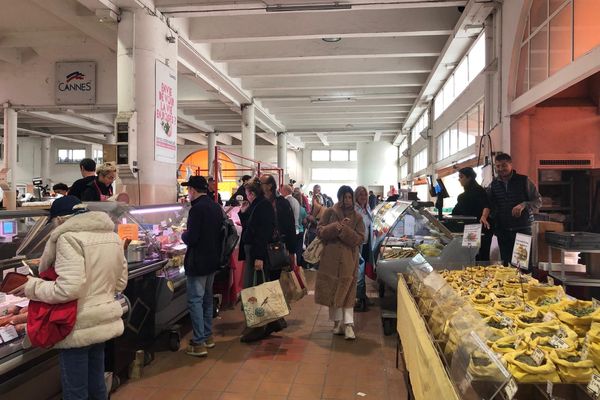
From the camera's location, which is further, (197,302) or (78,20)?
(78,20)

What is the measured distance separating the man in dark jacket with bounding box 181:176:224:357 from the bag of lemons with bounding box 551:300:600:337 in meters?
2.95

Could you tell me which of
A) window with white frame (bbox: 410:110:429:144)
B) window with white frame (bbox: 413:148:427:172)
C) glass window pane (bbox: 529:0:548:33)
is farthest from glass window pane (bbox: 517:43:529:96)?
window with white frame (bbox: 413:148:427:172)

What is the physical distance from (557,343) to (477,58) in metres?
7.53

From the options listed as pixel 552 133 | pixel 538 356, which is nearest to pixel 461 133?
pixel 552 133

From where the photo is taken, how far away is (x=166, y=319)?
454cm

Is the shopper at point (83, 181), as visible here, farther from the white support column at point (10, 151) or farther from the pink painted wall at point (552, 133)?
the white support column at point (10, 151)

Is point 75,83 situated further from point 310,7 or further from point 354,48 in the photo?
point 354,48

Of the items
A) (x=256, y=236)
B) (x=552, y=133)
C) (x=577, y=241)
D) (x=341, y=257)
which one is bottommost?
(x=341, y=257)

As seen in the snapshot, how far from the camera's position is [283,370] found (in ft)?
13.2

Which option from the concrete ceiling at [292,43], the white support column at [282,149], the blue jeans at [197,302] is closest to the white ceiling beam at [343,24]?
the concrete ceiling at [292,43]

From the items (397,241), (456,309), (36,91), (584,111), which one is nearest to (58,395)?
(456,309)

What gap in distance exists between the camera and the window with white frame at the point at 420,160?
15.5 meters

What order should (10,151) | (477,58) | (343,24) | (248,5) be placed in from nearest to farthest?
(248,5) → (343,24) → (477,58) → (10,151)

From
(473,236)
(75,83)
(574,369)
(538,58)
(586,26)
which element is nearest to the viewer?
(574,369)
